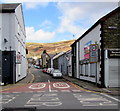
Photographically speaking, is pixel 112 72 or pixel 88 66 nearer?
pixel 112 72

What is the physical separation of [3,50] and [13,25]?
11.4ft

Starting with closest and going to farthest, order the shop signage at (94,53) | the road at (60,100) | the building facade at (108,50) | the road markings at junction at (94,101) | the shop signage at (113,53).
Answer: the road at (60,100) → the road markings at junction at (94,101) → the shop signage at (113,53) → the building facade at (108,50) → the shop signage at (94,53)

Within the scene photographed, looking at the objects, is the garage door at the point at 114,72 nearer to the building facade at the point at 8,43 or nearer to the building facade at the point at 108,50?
the building facade at the point at 108,50

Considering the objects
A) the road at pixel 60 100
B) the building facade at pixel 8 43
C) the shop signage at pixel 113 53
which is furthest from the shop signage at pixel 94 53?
the building facade at pixel 8 43

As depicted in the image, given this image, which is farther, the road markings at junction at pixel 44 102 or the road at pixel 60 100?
the road markings at junction at pixel 44 102

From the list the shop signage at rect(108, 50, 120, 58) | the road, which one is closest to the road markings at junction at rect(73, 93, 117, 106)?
the road

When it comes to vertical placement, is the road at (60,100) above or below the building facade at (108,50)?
below

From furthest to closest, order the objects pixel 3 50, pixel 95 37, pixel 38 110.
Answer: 1. pixel 3 50
2. pixel 95 37
3. pixel 38 110

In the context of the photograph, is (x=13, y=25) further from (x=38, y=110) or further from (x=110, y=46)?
(x=38, y=110)

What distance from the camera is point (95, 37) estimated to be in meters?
22.0

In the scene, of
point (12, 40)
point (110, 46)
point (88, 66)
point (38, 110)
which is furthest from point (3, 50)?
point (38, 110)

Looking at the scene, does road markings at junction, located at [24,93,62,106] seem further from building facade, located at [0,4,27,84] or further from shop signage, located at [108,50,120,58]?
building facade, located at [0,4,27,84]

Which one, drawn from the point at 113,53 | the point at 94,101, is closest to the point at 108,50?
the point at 113,53

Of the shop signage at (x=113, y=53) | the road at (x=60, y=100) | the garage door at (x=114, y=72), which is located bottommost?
the road at (x=60, y=100)
